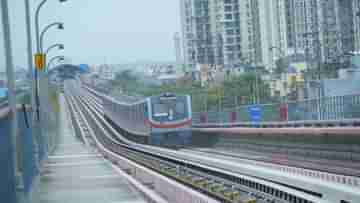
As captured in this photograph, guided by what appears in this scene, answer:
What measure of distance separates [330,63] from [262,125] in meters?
5.23

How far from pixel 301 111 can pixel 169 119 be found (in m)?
11.7

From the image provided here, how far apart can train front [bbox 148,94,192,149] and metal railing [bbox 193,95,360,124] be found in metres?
2.44

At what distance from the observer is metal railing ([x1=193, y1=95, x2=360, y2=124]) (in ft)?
94.0

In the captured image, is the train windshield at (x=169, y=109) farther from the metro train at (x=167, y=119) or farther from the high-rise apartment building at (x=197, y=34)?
the high-rise apartment building at (x=197, y=34)

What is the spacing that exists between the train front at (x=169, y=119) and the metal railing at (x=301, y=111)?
8.01ft

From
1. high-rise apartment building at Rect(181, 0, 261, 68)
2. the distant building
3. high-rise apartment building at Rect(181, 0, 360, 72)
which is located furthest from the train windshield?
the distant building

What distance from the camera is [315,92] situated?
Answer: 1495 inches

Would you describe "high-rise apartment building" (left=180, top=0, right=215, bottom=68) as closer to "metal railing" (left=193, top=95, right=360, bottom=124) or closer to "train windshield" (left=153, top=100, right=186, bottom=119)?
"metal railing" (left=193, top=95, right=360, bottom=124)

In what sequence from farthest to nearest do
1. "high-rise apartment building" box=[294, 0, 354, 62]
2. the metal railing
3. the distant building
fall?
the distant building
"high-rise apartment building" box=[294, 0, 354, 62]
the metal railing

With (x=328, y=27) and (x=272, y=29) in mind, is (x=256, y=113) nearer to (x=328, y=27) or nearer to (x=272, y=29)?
(x=328, y=27)

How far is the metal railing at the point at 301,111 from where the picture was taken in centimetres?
2864

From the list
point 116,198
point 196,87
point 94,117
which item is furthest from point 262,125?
point 94,117

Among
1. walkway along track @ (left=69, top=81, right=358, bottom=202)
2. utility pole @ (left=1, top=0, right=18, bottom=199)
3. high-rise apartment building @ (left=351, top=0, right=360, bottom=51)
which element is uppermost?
high-rise apartment building @ (left=351, top=0, right=360, bottom=51)

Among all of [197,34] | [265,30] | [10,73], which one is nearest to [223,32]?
[197,34]
